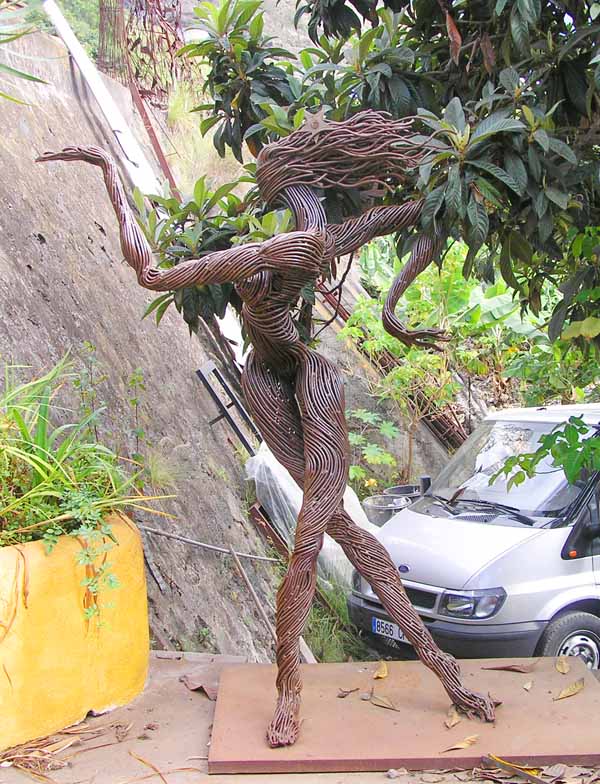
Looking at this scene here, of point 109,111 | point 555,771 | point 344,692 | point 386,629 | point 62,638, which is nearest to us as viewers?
point 555,771

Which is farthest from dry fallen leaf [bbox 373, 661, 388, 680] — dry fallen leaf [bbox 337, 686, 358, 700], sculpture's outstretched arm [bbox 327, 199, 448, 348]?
sculpture's outstretched arm [bbox 327, 199, 448, 348]

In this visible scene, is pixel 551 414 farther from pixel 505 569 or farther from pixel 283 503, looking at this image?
pixel 283 503

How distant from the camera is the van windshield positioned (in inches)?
201

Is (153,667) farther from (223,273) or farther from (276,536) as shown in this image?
(276,536)

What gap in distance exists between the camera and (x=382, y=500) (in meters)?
7.69

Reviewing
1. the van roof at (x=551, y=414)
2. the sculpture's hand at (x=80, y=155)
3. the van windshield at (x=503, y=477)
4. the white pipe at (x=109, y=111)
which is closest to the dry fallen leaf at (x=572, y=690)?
the van windshield at (x=503, y=477)

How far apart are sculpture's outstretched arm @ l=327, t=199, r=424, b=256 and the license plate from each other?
282 cm

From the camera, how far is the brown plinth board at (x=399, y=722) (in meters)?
2.90

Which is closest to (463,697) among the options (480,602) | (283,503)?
(480,602)

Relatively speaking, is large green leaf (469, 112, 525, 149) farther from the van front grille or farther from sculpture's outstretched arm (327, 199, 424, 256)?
the van front grille

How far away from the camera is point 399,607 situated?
3264 mm

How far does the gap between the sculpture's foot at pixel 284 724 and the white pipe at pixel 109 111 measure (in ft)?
17.7

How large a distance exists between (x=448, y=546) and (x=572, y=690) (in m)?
1.62

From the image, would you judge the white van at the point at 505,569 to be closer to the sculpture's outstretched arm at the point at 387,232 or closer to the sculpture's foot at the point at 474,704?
the sculpture's foot at the point at 474,704
